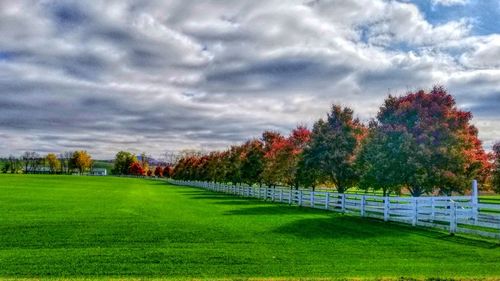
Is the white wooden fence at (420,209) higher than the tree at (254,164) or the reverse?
the reverse

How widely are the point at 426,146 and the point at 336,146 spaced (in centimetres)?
1219

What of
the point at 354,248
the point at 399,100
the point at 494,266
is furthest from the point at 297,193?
the point at 494,266

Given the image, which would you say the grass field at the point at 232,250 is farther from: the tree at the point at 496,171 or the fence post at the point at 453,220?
the tree at the point at 496,171

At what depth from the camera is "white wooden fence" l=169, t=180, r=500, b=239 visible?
18.4 meters

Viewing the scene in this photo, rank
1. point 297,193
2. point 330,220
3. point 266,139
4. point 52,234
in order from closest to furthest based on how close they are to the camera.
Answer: point 52,234 < point 330,220 < point 297,193 < point 266,139

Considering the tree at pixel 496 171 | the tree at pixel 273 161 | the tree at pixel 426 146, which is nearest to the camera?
the tree at pixel 426 146

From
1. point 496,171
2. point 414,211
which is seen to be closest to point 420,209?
point 414,211

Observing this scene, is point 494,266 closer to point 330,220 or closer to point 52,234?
point 330,220

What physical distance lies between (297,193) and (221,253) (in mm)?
23821

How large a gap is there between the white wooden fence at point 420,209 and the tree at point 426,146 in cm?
129

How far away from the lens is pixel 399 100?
2764cm

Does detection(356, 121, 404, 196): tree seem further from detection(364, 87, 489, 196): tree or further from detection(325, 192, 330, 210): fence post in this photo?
detection(325, 192, 330, 210): fence post

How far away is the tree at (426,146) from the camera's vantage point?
24.8 meters

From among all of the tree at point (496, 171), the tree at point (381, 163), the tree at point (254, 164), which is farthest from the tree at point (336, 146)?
the tree at point (254, 164)
